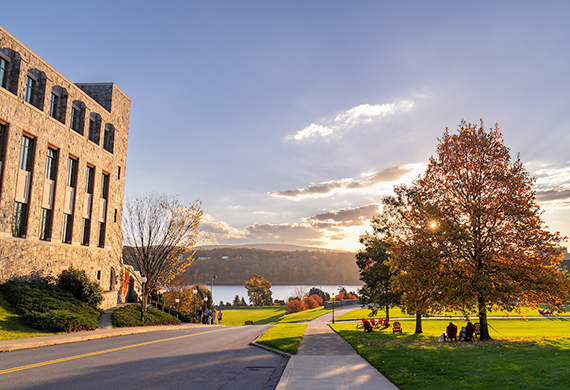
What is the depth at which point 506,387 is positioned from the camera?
7.97m

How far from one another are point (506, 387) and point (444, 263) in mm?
9454

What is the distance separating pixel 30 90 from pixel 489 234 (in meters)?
30.0

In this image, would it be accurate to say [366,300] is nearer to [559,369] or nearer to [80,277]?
[559,369]

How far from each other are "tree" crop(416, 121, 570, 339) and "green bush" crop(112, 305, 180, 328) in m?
19.9

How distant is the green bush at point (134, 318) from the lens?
24.1 meters

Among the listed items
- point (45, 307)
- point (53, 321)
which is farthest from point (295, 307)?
point (53, 321)

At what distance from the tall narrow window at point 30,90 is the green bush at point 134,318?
16.0 metres

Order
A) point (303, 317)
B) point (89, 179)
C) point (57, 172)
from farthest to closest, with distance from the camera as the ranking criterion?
point (303, 317) → point (89, 179) → point (57, 172)

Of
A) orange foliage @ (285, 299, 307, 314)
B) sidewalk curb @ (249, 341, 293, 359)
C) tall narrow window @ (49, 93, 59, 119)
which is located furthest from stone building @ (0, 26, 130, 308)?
orange foliage @ (285, 299, 307, 314)

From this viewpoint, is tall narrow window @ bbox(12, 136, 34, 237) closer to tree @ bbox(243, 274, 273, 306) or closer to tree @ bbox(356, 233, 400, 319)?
tree @ bbox(356, 233, 400, 319)

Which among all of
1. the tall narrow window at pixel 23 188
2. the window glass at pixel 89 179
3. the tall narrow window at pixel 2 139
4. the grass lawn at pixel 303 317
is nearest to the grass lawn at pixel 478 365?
the tall narrow window at pixel 23 188

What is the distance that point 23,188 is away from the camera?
24375 millimetres

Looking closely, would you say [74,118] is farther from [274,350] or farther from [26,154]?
[274,350]

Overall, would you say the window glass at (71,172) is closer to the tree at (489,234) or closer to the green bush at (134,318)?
the green bush at (134,318)
